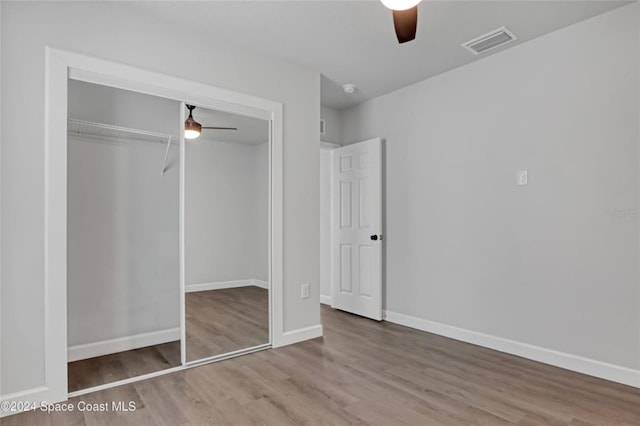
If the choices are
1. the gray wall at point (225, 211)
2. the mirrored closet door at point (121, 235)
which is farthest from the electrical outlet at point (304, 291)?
the mirrored closet door at point (121, 235)

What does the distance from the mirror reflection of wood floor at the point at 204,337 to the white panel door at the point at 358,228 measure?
1.46 metres

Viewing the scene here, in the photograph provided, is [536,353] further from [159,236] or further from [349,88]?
[159,236]

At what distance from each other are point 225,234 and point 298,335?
1188mm

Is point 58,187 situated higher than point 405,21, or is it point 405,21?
point 405,21

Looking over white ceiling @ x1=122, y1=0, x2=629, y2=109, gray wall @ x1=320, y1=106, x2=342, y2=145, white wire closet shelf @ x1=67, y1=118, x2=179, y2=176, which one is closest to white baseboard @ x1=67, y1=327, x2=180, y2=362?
white wire closet shelf @ x1=67, y1=118, x2=179, y2=176

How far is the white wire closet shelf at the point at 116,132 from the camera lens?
9.12ft

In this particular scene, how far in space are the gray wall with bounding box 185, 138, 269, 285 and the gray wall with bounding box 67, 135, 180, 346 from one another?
0.43m

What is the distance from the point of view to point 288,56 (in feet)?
11.1

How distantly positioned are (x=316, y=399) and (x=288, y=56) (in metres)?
2.83

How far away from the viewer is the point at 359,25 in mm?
2852

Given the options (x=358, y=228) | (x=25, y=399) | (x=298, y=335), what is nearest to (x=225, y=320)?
(x=298, y=335)

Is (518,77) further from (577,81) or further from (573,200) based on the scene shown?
(573,200)

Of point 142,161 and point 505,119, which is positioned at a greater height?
point 505,119

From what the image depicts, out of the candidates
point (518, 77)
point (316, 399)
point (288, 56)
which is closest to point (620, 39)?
point (518, 77)
